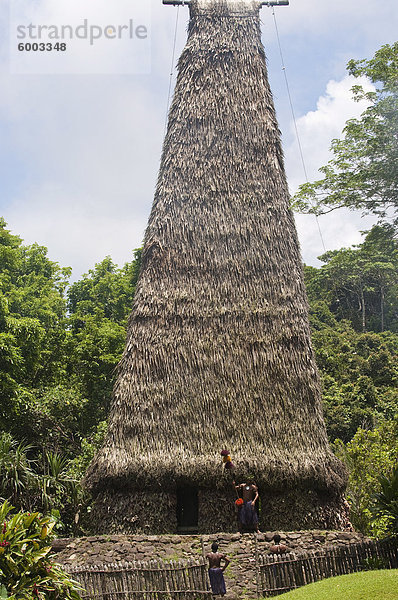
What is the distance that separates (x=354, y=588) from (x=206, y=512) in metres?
3.68

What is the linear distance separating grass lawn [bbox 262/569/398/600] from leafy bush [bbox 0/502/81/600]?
119 inches

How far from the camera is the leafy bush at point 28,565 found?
225 inches

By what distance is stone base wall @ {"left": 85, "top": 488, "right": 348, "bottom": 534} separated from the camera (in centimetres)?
1007

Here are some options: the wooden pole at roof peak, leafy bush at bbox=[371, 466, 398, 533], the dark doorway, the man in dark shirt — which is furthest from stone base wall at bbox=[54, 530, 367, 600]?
the wooden pole at roof peak

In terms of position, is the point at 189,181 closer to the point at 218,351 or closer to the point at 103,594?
the point at 218,351

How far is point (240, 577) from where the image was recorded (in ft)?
27.1

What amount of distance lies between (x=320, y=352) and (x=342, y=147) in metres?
16.1

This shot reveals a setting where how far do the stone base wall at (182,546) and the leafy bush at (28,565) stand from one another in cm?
269

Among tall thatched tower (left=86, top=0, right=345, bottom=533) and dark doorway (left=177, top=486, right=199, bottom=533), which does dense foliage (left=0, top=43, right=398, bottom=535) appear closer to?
tall thatched tower (left=86, top=0, right=345, bottom=533)

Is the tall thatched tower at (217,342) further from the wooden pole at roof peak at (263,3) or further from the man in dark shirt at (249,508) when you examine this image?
the wooden pole at roof peak at (263,3)

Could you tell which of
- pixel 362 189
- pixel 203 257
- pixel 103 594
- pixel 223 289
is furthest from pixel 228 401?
pixel 362 189

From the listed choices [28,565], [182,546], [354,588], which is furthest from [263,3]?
[28,565]

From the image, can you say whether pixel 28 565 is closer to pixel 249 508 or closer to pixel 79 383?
pixel 249 508

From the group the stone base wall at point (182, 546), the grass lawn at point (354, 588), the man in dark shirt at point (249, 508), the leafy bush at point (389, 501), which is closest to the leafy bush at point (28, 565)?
the stone base wall at point (182, 546)
